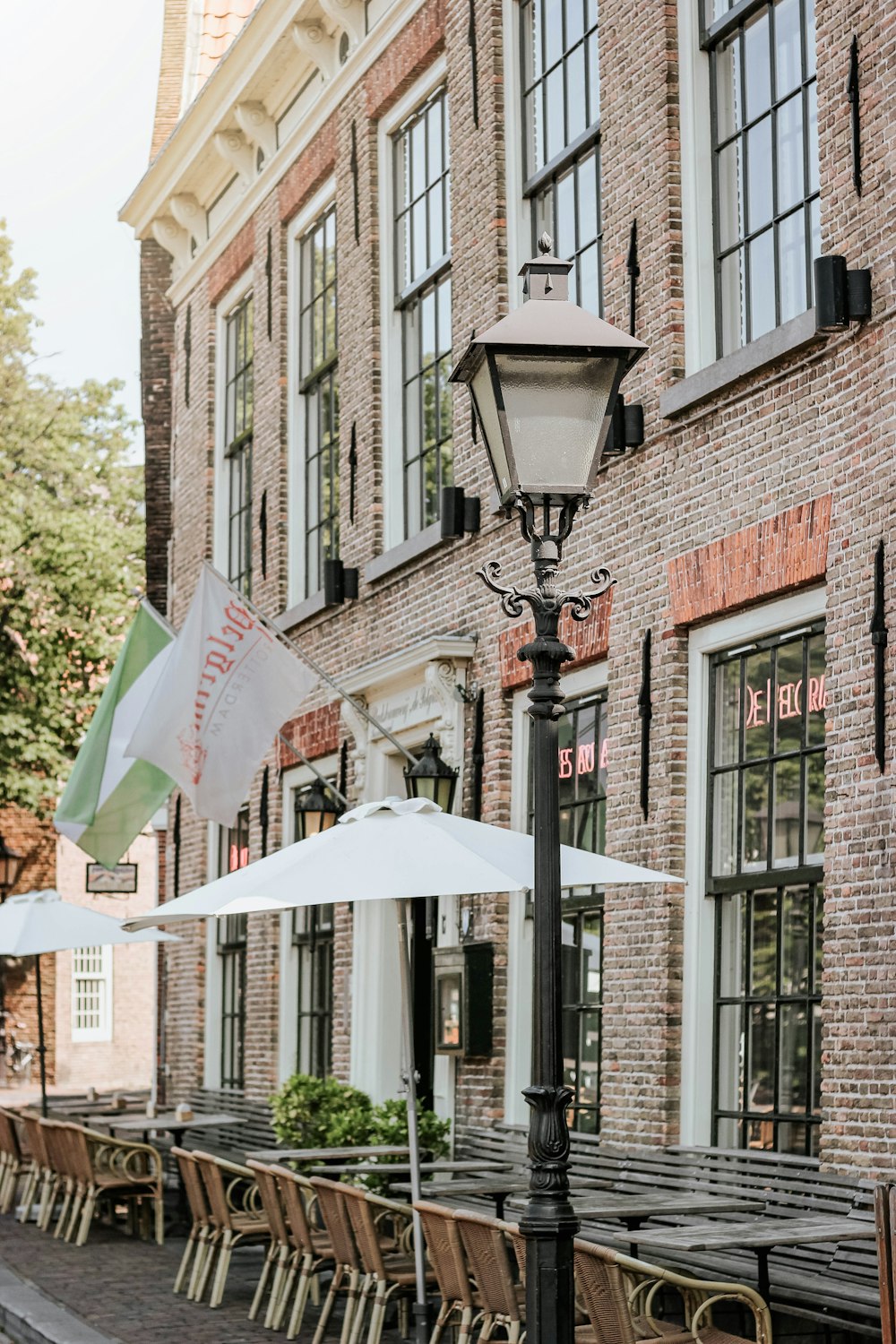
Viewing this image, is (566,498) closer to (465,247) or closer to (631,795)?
(631,795)

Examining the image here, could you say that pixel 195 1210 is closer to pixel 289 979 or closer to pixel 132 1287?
pixel 132 1287

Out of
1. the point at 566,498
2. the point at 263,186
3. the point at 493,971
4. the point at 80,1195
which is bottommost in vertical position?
the point at 80,1195

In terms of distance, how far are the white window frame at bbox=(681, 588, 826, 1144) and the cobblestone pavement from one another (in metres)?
1.97

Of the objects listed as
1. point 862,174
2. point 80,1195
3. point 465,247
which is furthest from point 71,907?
point 862,174

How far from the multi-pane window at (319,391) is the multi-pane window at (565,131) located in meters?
3.85

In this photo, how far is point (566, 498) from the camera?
20.2ft

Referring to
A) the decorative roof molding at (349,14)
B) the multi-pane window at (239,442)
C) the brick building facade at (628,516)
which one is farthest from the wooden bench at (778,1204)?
the multi-pane window at (239,442)

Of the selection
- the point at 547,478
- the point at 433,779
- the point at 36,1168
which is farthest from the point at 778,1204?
the point at 36,1168

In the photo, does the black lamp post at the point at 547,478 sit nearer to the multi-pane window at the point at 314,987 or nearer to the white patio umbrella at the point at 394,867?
the white patio umbrella at the point at 394,867

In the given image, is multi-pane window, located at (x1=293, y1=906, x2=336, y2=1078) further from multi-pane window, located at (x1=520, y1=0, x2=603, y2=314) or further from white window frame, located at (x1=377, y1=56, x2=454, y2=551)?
multi-pane window, located at (x1=520, y1=0, x2=603, y2=314)

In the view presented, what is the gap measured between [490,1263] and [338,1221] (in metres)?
1.95

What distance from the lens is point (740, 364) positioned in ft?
31.7

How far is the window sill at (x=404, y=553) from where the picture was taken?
13.6 metres

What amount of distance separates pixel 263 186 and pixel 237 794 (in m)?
7.34
